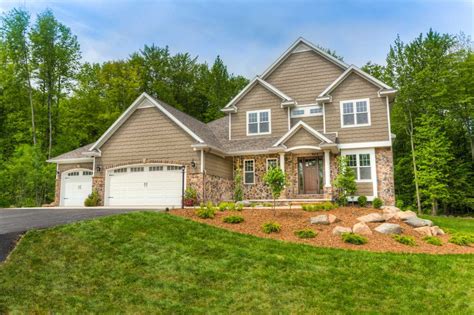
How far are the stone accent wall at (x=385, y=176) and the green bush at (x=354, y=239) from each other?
8.08 m

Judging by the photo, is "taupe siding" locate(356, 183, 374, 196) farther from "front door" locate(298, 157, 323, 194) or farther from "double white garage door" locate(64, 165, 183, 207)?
"double white garage door" locate(64, 165, 183, 207)

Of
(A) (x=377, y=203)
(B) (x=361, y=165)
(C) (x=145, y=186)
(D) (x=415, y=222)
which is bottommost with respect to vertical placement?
(D) (x=415, y=222)

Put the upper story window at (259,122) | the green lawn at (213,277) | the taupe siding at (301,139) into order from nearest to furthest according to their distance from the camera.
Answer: the green lawn at (213,277)
the taupe siding at (301,139)
the upper story window at (259,122)

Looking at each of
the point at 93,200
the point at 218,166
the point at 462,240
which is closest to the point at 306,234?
the point at 462,240

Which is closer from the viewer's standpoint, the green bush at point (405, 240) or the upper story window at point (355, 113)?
the green bush at point (405, 240)

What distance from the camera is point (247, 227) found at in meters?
10.7

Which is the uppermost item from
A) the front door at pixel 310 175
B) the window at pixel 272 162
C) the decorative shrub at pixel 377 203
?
the window at pixel 272 162

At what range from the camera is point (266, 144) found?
1891cm

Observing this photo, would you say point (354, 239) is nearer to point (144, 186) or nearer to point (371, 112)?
point (371, 112)

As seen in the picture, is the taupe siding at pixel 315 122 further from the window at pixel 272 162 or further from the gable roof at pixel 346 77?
the window at pixel 272 162

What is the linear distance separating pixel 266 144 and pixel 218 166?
278 centimetres

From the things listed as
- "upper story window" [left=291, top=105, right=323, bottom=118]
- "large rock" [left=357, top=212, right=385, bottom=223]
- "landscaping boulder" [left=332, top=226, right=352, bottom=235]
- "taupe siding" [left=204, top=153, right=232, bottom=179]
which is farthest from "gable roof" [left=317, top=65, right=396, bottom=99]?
"landscaping boulder" [left=332, top=226, right=352, bottom=235]

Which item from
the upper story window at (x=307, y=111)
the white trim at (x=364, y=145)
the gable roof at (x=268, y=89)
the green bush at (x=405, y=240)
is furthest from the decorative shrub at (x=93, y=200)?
the green bush at (x=405, y=240)

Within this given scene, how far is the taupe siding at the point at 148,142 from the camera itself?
58.1 feet
